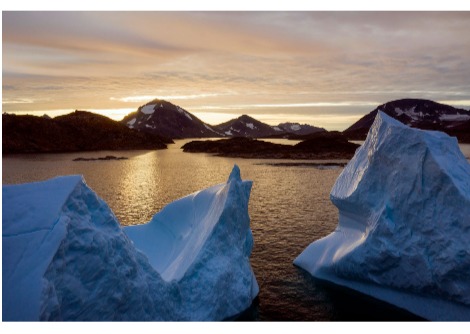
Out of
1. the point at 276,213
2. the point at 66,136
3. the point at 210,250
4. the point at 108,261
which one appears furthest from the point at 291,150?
the point at 108,261

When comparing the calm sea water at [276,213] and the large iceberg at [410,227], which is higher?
the large iceberg at [410,227]

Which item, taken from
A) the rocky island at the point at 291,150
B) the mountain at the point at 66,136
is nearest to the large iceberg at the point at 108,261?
the rocky island at the point at 291,150

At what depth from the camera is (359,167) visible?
1511cm

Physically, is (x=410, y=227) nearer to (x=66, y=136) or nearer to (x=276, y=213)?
(x=276, y=213)

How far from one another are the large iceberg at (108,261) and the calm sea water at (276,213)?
1.49 m

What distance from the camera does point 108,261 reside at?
8.79m

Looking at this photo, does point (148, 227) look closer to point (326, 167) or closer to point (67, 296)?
point (67, 296)

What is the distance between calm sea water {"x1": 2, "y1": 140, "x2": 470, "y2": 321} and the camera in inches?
488

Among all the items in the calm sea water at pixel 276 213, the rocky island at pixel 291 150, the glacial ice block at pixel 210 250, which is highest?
the rocky island at pixel 291 150

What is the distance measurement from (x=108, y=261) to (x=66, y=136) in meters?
105

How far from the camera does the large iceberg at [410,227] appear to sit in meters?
11.8

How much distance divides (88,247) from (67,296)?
0.97 m

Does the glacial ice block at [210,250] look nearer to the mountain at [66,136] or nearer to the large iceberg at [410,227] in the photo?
the large iceberg at [410,227]

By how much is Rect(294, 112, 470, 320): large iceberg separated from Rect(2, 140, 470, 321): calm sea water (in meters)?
0.72
